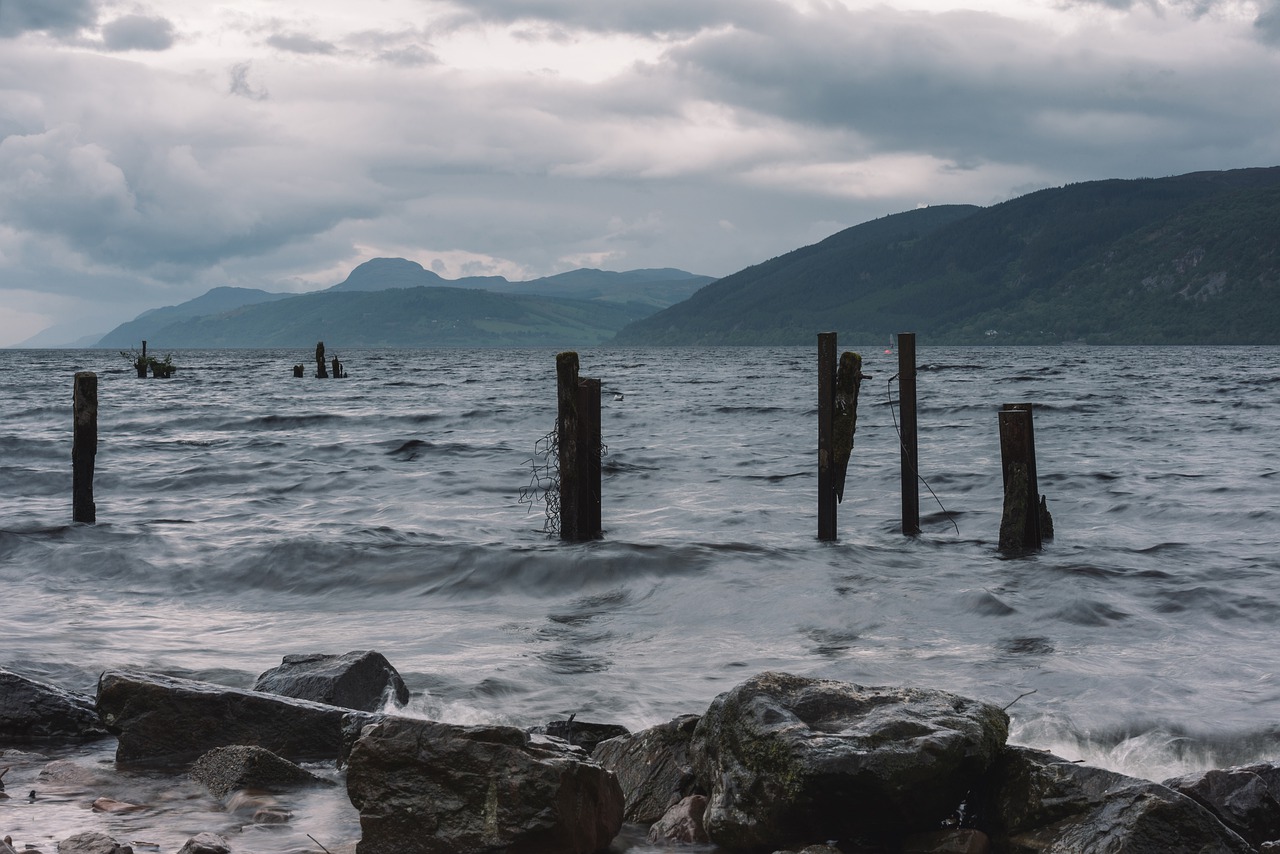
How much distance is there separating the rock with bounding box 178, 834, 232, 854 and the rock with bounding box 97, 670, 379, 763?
5.87 ft

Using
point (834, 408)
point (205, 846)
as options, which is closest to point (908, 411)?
point (834, 408)

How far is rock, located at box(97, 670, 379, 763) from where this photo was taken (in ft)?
23.9

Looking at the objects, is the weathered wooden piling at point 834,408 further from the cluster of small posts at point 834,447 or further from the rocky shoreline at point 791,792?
the rocky shoreline at point 791,792

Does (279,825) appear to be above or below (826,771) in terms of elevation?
below

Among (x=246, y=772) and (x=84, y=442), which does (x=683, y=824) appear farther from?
(x=84, y=442)

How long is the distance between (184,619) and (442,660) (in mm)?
3876

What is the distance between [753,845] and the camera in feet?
18.5

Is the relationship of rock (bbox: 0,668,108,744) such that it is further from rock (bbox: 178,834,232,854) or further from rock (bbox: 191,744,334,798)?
rock (bbox: 178,834,232,854)

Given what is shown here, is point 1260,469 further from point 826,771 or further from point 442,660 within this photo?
point 826,771

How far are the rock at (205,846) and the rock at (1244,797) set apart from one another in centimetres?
493

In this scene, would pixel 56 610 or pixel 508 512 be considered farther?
pixel 508 512

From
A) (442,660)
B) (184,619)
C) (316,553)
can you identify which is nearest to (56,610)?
(184,619)

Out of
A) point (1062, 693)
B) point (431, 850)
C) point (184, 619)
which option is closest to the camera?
point (431, 850)

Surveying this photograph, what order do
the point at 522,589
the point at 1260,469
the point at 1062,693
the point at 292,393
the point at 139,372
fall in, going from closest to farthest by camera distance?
the point at 1062,693 → the point at 522,589 → the point at 1260,469 → the point at 292,393 → the point at 139,372
